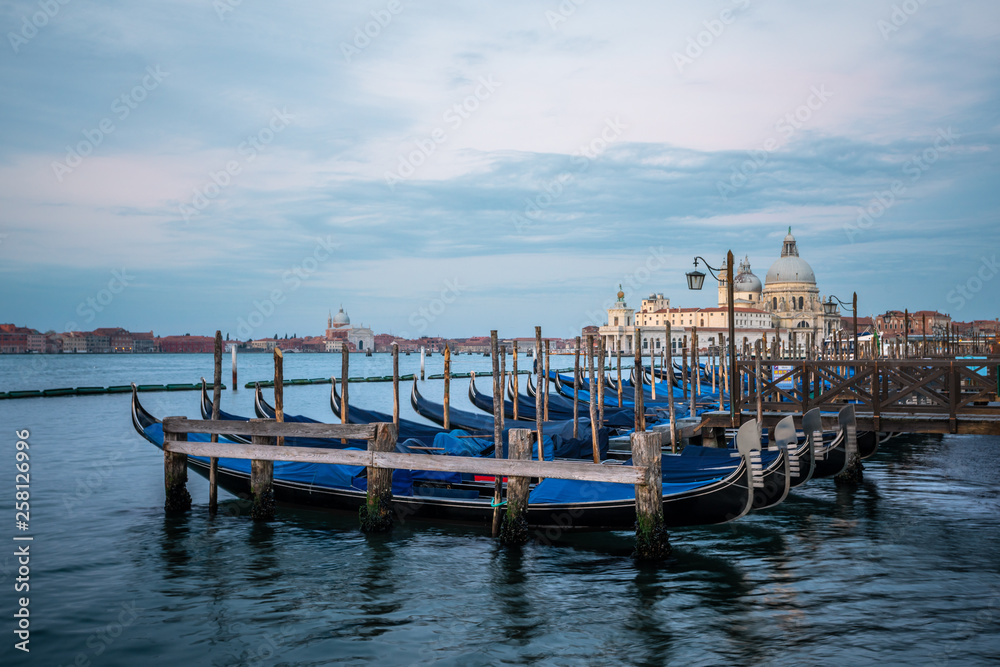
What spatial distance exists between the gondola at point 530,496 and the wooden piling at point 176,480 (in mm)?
457

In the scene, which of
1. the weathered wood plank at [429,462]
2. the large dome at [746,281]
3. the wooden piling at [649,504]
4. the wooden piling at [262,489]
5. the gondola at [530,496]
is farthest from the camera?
the large dome at [746,281]

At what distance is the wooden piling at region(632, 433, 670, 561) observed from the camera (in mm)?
6559

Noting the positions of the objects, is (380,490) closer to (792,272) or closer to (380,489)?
(380,489)

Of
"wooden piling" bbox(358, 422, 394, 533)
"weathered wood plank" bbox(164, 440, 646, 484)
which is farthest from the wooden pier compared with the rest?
"wooden piling" bbox(358, 422, 394, 533)

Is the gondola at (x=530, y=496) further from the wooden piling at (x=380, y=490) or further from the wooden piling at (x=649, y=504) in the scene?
the wooden piling at (x=649, y=504)

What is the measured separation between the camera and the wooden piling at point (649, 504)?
6559mm

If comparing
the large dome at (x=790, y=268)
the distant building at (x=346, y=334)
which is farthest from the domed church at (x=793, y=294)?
the distant building at (x=346, y=334)

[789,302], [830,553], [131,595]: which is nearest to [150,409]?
[131,595]

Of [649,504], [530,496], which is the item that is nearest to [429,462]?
[530,496]

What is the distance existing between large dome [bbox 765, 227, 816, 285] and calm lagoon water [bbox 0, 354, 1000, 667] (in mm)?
99038

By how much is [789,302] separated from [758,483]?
10128 centimetres

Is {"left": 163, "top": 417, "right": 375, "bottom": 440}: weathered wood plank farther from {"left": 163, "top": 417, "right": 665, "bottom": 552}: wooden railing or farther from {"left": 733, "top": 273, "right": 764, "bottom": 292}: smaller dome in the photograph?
{"left": 733, "top": 273, "right": 764, "bottom": 292}: smaller dome

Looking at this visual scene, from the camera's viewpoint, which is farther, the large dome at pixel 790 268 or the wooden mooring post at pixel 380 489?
the large dome at pixel 790 268

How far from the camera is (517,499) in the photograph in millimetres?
7332
